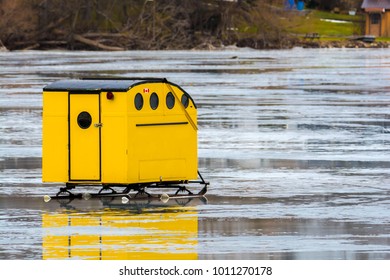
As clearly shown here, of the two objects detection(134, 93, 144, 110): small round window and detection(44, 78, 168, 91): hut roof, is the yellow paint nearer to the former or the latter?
detection(44, 78, 168, 91): hut roof

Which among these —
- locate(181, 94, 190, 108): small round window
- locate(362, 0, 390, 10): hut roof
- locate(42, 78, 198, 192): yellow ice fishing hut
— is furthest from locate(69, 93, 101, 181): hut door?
locate(362, 0, 390, 10): hut roof

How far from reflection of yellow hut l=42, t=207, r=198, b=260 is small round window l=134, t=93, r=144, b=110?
1103mm

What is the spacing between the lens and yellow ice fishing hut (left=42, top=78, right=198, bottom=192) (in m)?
13.3

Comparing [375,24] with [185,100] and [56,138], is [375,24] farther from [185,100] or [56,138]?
[56,138]

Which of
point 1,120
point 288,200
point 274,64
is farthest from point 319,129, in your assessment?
point 274,64

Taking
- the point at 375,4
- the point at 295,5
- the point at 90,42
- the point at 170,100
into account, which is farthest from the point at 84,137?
the point at 375,4

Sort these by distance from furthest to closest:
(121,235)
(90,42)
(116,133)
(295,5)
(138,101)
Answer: (295,5)
(90,42)
(138,101)
(116,133)
(121,235)

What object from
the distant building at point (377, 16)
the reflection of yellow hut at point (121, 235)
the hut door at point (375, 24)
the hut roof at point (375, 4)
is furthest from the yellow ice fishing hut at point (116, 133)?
the hut roof at point (375, 4)

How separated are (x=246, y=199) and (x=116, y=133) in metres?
1.60

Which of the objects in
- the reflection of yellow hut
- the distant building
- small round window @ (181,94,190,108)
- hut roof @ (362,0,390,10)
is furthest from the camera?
hut roof @ (362,0,390,10)

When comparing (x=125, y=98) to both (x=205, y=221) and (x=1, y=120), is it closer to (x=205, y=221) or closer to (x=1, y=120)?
(x=205, y=221)

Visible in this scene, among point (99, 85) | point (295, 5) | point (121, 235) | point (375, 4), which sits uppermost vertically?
point (375, 4)

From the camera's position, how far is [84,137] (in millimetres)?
13539

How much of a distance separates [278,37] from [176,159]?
69.6 metres
